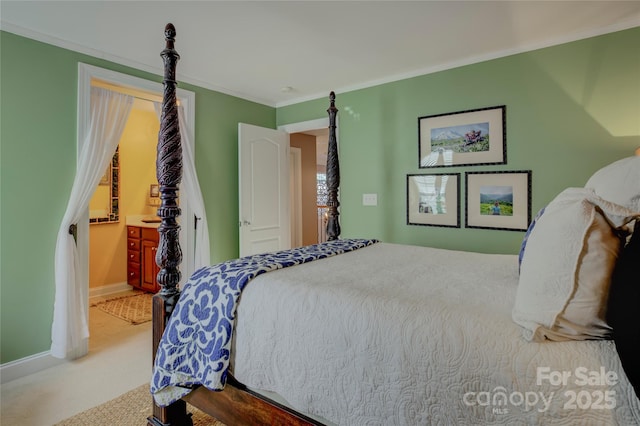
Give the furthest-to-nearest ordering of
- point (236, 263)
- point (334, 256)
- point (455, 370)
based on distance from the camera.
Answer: point (334, 256) → point (236, 263) → point (455, 370)

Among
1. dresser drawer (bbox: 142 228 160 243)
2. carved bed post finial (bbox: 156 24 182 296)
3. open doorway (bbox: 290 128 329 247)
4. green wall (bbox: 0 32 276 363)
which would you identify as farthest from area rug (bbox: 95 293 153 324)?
open doorway (bbox: 290 128 329 247)

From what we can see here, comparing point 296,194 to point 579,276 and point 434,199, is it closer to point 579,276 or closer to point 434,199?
point 434,199

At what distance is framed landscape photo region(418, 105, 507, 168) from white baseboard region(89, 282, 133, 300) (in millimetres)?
4245

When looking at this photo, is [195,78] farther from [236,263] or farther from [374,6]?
[236,263]

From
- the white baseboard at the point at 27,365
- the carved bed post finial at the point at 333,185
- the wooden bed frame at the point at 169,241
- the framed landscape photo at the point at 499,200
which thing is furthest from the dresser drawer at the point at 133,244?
the framed landscape photo at the point at 499,200

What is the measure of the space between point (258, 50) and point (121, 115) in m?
1.39

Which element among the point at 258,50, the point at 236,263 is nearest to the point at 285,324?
the point at 236,263

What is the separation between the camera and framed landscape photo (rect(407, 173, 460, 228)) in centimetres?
325

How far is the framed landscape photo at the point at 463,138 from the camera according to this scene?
3023mm

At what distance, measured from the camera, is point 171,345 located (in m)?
1.49

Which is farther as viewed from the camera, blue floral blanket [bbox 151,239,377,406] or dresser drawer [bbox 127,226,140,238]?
dresser drawer [bbox 127,226,140,238]

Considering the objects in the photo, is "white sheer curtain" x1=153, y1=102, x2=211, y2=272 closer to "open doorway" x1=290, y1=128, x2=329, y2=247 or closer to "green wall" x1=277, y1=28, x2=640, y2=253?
"green wall" x1=277, y1=28, x2=640, y2=253

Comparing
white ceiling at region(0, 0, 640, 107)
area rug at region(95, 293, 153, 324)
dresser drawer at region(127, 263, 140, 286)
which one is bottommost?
area rug at region(95, 293, 153, 324)

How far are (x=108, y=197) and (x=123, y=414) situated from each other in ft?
11.2
